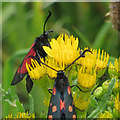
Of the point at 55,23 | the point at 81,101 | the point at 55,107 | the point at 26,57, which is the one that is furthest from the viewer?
the point at 55,23

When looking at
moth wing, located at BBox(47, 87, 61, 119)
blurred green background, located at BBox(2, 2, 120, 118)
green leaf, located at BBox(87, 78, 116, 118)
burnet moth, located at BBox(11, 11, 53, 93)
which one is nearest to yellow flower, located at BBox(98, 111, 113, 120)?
green leaf, located at BBox(87, 78, 116, 118)

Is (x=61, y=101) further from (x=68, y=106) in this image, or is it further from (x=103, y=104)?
(x=103, y=104)

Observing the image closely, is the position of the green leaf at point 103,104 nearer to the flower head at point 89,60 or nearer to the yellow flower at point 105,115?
the yellow flower at point 105,115

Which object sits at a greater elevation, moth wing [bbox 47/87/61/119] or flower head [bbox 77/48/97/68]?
flower head [bbox 77/48/97/68]

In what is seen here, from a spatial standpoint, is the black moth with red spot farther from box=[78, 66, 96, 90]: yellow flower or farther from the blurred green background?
the blurred green background

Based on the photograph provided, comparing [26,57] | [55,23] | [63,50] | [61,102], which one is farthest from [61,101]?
[55,23]

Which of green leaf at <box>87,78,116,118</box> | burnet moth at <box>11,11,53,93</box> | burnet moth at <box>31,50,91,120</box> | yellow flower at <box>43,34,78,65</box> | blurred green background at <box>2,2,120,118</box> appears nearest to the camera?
burnet moth at <box>31,50,91,120</box>

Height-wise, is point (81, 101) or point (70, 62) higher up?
point (70, 62)
